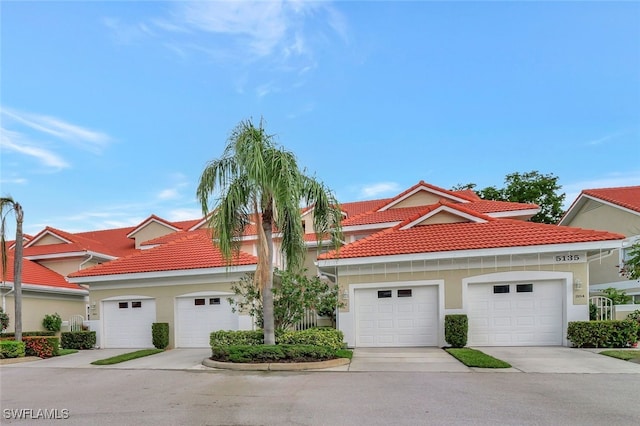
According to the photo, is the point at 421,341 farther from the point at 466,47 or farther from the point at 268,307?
the point at 466,47

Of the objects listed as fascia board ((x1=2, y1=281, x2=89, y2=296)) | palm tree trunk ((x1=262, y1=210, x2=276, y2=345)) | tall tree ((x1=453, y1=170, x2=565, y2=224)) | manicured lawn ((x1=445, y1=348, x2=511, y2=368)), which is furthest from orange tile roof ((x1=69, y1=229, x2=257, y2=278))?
tall tree ((x1=453, y1=170, x2=565, y2=224))

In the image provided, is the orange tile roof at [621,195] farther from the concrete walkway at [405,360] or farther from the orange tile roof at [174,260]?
the orange tile roof at [174,260]

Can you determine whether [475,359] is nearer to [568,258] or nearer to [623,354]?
[623,354]

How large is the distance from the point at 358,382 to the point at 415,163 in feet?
55.9

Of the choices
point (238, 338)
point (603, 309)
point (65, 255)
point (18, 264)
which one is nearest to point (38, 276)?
point (65, 255)

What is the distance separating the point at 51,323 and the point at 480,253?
20.7m

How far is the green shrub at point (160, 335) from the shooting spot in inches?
622

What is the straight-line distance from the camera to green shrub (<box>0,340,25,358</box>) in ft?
46.1

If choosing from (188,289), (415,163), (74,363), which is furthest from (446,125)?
(74,363)

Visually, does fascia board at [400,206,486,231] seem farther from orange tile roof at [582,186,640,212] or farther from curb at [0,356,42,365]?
curb at [0,356,42,365]

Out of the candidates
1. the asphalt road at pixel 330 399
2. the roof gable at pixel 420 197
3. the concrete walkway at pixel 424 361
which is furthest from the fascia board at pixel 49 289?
the roof gable at pixel 420 197

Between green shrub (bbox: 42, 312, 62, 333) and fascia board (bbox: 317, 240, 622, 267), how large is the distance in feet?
50.5

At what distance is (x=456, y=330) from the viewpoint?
43.9 ft

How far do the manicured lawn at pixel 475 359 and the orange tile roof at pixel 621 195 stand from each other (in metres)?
13.3
